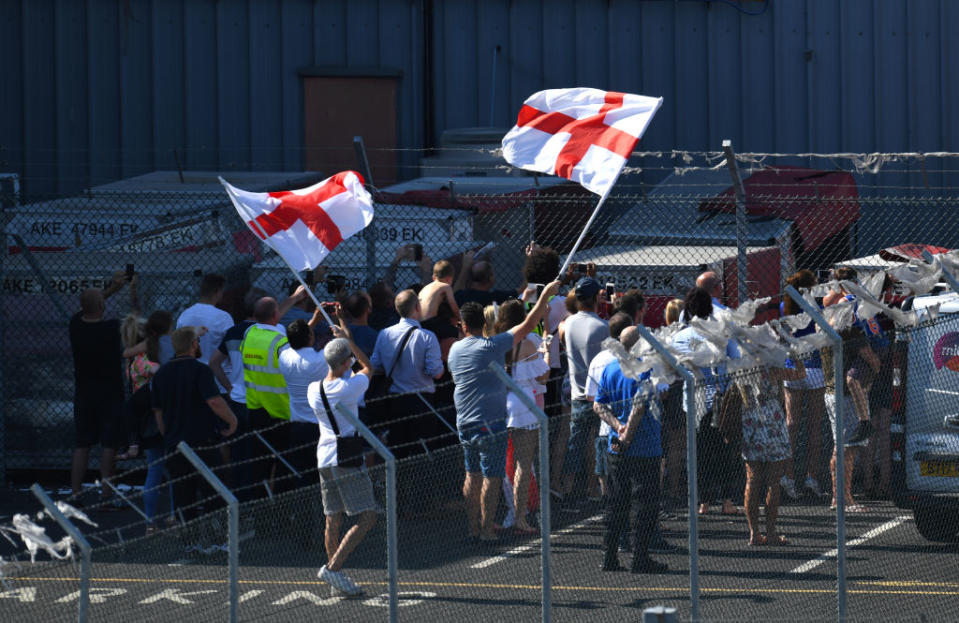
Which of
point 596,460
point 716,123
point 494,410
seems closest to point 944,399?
point 596,460

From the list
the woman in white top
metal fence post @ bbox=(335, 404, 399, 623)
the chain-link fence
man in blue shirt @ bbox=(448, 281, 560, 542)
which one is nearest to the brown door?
the chain-link fence

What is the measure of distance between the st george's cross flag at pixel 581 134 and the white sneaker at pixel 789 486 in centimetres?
275

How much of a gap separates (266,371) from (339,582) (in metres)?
2.76

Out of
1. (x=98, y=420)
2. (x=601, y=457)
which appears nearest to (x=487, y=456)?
(x=601, y=457)

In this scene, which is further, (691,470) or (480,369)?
(480,369)

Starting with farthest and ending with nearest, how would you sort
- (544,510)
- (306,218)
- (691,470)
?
1. (306,218)
2. (691,470)
3. (544,510)

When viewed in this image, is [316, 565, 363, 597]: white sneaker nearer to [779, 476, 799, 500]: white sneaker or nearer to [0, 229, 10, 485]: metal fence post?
[779, 476, 799, 500]: white sneaker

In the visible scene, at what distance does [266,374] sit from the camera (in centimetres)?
982

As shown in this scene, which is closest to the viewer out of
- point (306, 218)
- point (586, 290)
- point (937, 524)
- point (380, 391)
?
point (937, 524)

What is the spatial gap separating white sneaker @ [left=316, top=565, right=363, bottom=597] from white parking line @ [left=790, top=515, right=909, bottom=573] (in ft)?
7.64

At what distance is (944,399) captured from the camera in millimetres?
8039

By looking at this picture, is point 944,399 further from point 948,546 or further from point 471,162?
point 471,162

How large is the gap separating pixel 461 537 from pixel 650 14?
1410cm

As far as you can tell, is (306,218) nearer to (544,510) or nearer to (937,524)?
(544,510)
